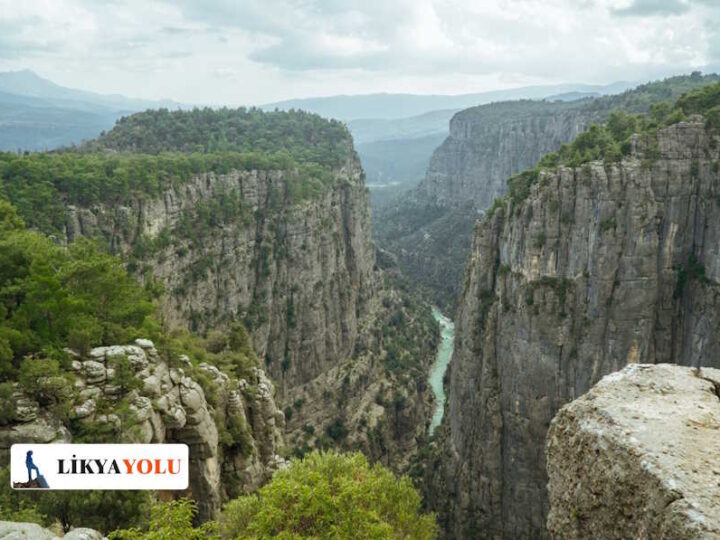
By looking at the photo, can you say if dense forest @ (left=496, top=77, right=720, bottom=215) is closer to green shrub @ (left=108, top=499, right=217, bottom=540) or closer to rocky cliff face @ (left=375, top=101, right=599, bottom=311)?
green shrub @ (left=108, top=499, right=217, bottom=540)

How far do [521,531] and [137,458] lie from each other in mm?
40382

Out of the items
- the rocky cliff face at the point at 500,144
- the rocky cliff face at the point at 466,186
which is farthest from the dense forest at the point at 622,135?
the rocky cliff face at the point at 500,144

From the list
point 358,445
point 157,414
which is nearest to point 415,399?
point 358,445

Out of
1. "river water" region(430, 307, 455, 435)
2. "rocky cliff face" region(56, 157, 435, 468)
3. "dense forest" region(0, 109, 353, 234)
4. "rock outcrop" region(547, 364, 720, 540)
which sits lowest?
"river water" region(430, 307, 455, 435)

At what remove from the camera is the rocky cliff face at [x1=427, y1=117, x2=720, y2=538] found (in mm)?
41875

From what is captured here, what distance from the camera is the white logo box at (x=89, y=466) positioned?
15.2m

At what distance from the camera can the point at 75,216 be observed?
47.9m

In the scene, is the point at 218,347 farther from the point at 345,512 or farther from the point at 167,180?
the point at 167,180

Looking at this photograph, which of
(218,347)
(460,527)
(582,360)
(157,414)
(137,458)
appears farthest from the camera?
(460,527)

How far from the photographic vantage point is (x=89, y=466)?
15484 mm

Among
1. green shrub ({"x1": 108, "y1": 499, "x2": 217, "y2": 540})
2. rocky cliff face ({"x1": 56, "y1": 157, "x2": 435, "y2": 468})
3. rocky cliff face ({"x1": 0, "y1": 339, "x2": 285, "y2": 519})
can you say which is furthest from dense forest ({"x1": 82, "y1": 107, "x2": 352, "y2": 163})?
green shrub ({"x1": 108, "y1": 499, "x2": 217, "y2": 540})

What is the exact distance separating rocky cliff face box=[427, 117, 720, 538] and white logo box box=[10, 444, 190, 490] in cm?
3597

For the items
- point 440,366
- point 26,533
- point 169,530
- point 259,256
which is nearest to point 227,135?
point 259,256

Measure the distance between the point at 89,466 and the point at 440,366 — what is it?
84006mm
